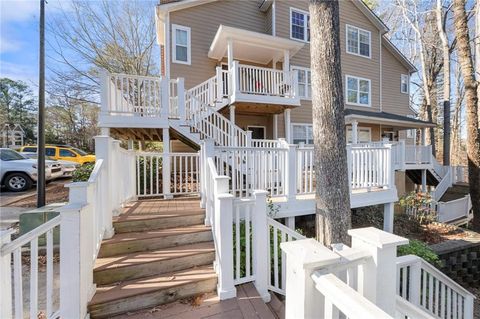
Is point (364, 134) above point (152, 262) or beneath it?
above

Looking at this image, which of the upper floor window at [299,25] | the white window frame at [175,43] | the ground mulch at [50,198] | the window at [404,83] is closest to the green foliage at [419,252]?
the ground mulch at [50,198]

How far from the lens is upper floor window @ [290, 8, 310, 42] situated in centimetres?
1195

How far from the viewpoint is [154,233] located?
3.81 meters

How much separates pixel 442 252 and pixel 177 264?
601 centimetres

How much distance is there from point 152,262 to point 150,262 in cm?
2

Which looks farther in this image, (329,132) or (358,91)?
(358,91)

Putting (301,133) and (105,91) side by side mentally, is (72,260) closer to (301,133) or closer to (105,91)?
(105,91)

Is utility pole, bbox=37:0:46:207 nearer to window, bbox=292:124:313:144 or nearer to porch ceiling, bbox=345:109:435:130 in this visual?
window, bbox=292:124:313:144

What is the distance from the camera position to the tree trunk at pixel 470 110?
7.66 meters

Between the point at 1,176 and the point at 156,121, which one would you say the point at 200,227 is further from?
the point at 1,176

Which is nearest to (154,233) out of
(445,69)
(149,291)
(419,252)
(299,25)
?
(149,291)

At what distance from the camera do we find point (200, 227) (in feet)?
13.3

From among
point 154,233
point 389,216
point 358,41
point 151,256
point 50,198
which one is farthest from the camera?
point 358,41

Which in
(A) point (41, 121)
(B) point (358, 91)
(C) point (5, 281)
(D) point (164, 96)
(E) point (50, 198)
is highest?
(B) point (358, 91)
